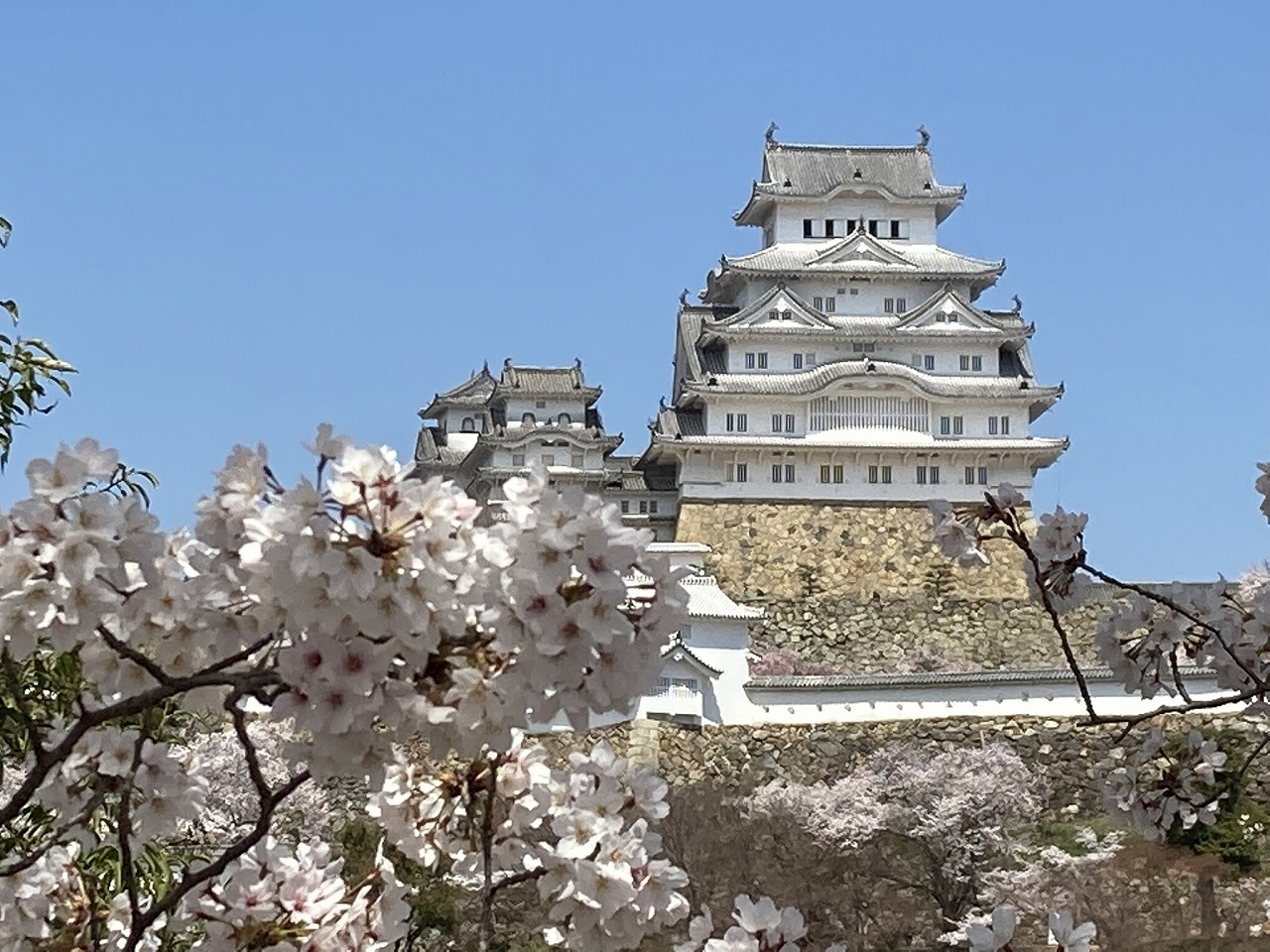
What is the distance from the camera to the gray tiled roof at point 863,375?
32062 millimetres

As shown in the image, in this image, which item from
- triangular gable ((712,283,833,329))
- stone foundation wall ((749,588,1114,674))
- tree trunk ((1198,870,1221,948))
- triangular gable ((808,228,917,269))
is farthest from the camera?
triangular gable ((808,228,917,269))

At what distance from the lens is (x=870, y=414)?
107ft

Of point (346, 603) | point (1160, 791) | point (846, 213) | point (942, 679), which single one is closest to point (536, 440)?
point (846, 213)

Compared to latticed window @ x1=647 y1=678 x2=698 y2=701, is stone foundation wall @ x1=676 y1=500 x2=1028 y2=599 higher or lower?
higher

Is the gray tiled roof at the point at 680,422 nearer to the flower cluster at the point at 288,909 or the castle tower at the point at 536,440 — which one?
the castle tower at the point at 536,440

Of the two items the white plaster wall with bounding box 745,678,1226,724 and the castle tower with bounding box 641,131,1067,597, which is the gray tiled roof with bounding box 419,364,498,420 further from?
the white plaster wall with bounding box 745,678,1226,724

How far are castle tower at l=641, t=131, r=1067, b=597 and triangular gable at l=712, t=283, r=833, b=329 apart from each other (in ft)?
0.09

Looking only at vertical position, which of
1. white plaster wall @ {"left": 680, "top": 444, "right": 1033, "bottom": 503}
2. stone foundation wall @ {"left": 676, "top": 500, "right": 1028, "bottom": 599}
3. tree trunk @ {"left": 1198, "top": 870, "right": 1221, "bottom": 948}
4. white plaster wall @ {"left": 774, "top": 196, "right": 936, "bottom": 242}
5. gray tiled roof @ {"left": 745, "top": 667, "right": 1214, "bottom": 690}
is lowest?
tree trunk @ {"left": 1198, "top": 870, "right": 1221, "bottom": 948}

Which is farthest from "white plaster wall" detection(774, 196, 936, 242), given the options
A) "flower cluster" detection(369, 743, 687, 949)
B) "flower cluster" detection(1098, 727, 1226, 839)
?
"flower cluster" detection(369, 743, 687, 949)

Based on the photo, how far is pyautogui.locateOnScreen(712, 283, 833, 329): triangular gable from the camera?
32875mm

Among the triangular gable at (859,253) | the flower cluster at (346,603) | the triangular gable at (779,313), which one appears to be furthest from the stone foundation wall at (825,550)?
the flower cluster at (346,603)

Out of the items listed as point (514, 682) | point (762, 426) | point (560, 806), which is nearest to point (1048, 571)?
point (560, 806)

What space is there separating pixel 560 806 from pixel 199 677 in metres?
0.97

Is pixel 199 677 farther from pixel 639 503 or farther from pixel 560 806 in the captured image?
pixel 639 503
